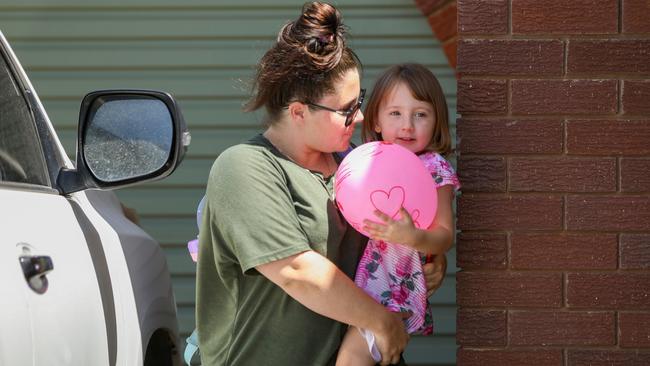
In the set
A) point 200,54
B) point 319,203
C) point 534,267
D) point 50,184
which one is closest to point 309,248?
point 319,203

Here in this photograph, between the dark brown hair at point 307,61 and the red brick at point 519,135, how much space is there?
0.53 metres

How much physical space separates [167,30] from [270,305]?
11.8ft

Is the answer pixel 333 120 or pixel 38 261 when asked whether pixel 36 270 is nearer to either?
pixel 38 261

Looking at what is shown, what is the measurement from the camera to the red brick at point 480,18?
3.65 m

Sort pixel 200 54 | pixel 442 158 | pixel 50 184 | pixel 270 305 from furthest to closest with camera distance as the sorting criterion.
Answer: pixel 200 54 → pixel 442 158 → pixel 270 305 → pixel 50 184

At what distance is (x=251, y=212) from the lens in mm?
3072

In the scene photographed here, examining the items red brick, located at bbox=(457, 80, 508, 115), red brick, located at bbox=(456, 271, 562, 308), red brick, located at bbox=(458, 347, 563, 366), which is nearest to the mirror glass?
red brick, located at bbox=(457, 80, 508, 115)

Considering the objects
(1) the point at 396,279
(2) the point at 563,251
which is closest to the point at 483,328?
(2) the point at 563,251

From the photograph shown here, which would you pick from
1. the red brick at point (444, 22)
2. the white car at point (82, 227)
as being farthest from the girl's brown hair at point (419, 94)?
the red brick at point (444, 22)

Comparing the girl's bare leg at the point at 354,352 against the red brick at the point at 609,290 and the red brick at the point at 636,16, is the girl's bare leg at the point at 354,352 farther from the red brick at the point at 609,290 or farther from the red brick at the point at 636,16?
the red brick at the point at 636,16

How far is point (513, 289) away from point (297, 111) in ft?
3.03

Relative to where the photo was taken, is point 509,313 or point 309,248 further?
point 509,313

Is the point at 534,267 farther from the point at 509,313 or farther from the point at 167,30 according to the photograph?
the point at 167,30

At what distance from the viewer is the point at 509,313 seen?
3.69 meters
